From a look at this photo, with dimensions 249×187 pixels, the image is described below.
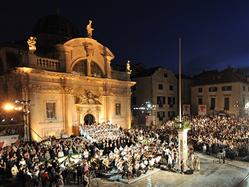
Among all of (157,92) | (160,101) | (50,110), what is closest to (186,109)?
(160,101)

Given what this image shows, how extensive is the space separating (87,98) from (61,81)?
382 centimetres

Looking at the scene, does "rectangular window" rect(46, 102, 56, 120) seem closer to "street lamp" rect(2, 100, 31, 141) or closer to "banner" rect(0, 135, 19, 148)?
"street lamp" rect(2, 100, 31, 141)

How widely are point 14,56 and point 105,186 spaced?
707 inches

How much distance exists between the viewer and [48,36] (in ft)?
108

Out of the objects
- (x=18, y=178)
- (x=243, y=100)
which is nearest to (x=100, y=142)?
(x=18, y=178)

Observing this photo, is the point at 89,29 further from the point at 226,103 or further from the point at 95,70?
the point at 226,103

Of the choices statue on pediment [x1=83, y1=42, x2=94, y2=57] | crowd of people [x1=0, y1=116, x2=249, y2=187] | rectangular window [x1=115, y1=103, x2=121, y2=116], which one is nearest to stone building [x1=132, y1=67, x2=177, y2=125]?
rectangular window [x1=115, y1=103, x2=121, y2=116]

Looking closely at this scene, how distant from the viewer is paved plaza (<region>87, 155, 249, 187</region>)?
15227 millimetres

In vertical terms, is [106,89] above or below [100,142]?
above

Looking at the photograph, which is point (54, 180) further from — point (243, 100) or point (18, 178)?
point (243, 100)

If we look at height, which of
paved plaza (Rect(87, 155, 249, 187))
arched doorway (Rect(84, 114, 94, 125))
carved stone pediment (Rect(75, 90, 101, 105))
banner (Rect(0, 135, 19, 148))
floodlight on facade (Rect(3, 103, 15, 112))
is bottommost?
paved plaza (Rect(87, 155, 249, 187))

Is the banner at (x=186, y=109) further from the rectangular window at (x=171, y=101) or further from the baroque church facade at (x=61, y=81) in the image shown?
the baroque church facade at (x=61, y=81)

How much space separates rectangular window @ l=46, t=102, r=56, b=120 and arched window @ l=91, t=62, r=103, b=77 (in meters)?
6.92

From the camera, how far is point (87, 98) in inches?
1133
